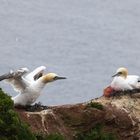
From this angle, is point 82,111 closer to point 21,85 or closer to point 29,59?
point 21,85

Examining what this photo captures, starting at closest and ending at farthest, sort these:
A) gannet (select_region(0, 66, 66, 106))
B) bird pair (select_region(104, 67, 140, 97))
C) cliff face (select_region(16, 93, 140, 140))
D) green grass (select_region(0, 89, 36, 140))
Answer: green grass (select_region(0, 89, 36, 140))
cliff face (select_region(16, 93, 140, 140))
gannet (select_region(0, 66, 66, 106))
bird pair (select_region(104, 67, 140, 97))

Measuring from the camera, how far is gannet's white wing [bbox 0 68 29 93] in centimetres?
1667

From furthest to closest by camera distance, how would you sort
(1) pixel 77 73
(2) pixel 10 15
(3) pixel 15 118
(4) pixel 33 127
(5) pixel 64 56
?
(2) pixel 10 15, (5) pixel 64 56, (1) pixel 77 73, (4) pixel 33 127, (3) pixel 15 118

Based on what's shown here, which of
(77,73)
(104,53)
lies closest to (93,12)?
(104,53)

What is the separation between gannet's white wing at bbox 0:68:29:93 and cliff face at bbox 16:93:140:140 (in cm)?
57

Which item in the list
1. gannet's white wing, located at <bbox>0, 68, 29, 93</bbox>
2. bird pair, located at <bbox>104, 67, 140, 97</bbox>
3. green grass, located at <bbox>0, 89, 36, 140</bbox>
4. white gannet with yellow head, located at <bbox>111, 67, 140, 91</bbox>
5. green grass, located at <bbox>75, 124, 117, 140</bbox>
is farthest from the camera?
white gannet with yellow head, located at <bbox>111, 67, 140, 91</bbox>

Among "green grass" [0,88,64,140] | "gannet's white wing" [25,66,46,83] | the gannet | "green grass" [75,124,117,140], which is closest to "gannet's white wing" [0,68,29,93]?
the gannet

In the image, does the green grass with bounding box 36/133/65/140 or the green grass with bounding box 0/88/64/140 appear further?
the green grass with bounding box 36/133/65/140

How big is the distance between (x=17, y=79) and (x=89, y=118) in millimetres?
1468

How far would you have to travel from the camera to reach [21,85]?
17219 millimetres

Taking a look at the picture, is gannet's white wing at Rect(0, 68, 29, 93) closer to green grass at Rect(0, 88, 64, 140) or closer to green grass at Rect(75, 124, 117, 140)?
green grass at Rect(75, 124, 117, 140)

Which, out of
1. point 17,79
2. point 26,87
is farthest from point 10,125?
point 26,87

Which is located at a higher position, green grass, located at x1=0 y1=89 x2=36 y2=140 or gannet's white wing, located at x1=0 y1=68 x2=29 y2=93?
gannet's white wing, located at x1=0 y1=68 x2=29 y2=93

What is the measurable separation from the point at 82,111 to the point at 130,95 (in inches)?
76.2
